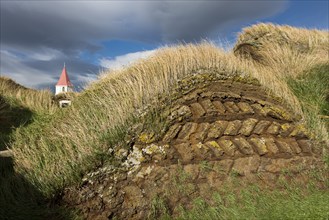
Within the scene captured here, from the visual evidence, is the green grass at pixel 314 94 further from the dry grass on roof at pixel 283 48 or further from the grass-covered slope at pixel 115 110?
the dry grass on roof at pixel 283 48

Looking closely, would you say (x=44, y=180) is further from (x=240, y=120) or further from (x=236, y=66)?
(x=236, y=66)

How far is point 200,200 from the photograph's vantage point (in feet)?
16.2

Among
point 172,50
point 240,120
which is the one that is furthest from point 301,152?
point 172,50

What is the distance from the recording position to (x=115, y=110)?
213 inches

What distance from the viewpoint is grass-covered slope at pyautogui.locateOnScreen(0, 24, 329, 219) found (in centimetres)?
501

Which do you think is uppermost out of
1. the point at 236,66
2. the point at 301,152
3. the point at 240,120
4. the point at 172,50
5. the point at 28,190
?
the point at 172,50

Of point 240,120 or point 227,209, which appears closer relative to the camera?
point 227,209

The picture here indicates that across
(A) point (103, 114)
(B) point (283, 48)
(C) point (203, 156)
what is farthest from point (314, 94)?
(A) point (103, 114)

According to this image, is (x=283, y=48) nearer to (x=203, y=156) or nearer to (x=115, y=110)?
(x=203, y=156)

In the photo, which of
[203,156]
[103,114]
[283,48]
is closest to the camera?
[203,156]

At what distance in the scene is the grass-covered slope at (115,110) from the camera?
16.4ft

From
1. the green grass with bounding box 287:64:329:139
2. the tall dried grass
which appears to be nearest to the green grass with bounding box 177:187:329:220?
the tall dried grass

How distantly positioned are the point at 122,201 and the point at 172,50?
12.1 feet

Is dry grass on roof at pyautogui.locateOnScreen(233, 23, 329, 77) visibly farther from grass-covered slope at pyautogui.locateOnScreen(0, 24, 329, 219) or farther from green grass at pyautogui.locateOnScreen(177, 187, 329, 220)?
green grass at pyautogui.locateOnScreen(177, 187, 329, 220)
